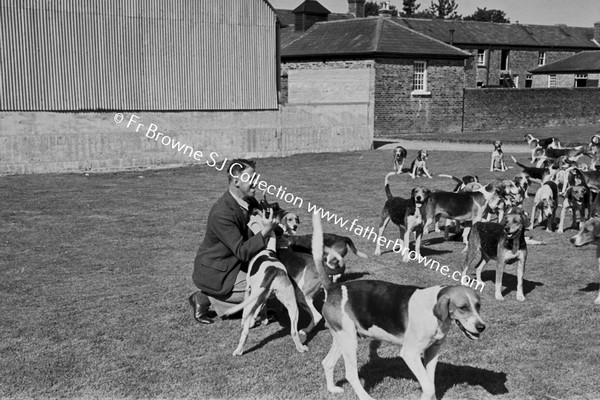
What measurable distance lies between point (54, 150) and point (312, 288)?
17057 millimetres

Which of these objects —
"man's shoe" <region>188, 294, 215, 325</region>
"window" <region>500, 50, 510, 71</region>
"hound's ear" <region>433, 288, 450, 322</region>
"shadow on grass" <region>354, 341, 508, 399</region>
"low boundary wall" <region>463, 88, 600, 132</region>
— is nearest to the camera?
"hound's ear" <region>433, 288, 450, 322</region>

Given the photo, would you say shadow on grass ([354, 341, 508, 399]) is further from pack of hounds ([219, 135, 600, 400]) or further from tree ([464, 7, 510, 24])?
tree ([464, 7, 510, 24])

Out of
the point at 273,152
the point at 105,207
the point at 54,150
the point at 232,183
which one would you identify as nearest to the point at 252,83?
the point at 273,152

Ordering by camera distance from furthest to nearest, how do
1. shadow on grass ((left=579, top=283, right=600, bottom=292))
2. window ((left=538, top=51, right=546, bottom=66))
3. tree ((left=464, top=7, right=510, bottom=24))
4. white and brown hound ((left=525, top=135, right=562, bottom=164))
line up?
tree ((left=464, top=7, right=510, bottom=24))
window ((left=538, top=51, right=546, bottom=66))
white and brown hound ((left=525, top=135, right=562, bottom=164))
shadow on grass ((left=579, top=283, right=600, bottom=292))

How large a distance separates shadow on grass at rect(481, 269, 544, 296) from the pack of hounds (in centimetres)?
31

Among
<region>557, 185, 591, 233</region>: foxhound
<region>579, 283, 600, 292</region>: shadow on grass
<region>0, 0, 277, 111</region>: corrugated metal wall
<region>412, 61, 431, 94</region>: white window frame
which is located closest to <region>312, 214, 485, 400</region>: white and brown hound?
<region>579, 283, 600, 292</region>: shadow on grass

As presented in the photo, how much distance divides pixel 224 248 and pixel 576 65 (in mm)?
54699

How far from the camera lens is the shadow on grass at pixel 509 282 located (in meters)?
9.41

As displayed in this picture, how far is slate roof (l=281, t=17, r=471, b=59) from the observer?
3612cm

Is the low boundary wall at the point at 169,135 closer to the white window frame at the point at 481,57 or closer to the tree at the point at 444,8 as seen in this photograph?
the white window frame at the point at 481,57

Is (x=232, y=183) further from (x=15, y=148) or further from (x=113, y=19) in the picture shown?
(x=113, y=19)

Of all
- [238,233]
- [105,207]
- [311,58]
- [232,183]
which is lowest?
[105,207]

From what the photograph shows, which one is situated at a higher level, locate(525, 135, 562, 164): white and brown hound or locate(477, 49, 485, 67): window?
locate(477, 49, 485, 67): window

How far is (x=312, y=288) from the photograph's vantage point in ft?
25.2
